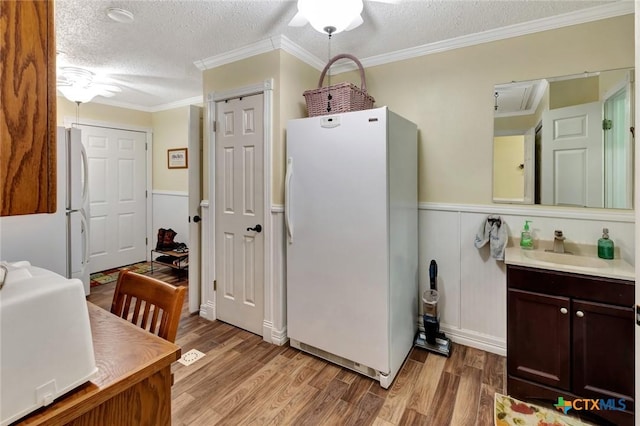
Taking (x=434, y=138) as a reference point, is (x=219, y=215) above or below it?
below

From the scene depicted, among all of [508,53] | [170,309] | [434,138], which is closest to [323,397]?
[170,309]

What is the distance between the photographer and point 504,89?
7.41ft

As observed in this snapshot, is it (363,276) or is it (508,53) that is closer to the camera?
(363,276)

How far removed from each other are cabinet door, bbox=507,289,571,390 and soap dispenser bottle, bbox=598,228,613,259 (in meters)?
0.49

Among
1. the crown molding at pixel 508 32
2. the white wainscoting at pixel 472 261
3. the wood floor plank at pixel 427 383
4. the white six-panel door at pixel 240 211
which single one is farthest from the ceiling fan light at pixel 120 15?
the wood floor plank at pixel 427 383

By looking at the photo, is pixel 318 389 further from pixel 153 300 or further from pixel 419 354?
pixel 153 300

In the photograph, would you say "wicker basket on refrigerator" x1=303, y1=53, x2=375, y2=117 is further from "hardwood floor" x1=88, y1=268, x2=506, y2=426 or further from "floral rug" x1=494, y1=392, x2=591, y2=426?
"floral rug" x1=494, y1=392, x2=591, y2=426

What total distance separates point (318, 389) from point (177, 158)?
12.2 feet

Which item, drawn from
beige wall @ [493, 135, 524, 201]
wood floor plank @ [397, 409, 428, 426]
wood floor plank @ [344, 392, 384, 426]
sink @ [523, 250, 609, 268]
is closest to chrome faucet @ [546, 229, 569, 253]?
sink @ [523, 250, 609, 268]

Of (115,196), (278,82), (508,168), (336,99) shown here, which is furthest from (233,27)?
(115,196)

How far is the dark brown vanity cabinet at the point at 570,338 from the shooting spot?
1591 millimetres

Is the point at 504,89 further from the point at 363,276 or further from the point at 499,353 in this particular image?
the point at 499,353

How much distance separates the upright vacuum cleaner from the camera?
2391mm

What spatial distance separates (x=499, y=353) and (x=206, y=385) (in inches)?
81.6
